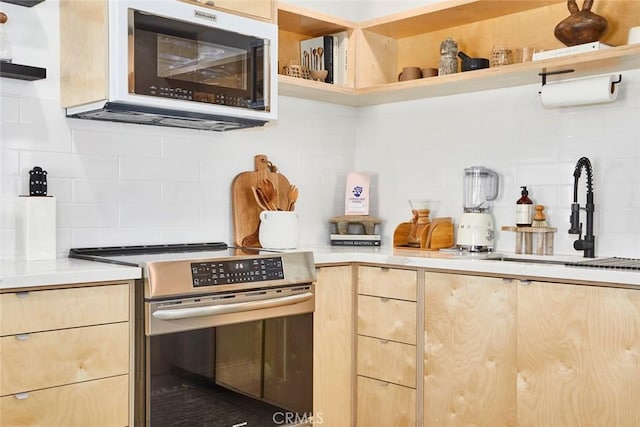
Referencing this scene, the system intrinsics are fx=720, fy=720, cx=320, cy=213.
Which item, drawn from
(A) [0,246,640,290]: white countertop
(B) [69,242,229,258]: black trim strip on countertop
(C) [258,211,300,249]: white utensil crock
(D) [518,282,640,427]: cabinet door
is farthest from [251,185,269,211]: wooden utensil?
(D) [518,282,640,427]: cabinet door

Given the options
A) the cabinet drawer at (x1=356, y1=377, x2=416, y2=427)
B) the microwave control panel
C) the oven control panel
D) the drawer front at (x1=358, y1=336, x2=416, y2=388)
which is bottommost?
the cabinet drawer at (x1=356, y1=377, x2=416, y2=427)

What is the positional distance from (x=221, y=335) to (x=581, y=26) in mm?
1834

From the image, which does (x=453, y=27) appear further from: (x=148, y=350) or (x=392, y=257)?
(x=148, y=350)

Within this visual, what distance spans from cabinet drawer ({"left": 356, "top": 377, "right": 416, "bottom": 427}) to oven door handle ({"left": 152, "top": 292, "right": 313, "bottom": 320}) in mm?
539

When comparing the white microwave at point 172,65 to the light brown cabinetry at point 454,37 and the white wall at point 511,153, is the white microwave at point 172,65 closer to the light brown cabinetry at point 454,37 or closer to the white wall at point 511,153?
the light brown cabinetry at point 454,37

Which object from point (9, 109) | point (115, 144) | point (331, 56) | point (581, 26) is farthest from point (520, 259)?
point (9, 109)

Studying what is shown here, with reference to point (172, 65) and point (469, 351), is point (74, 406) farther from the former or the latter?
point (469, 351)

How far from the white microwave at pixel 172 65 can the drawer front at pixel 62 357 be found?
2.70ft

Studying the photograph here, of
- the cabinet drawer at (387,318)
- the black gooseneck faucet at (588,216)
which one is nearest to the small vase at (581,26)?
the black gooseneck faucet at (588,216)

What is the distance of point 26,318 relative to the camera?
2154 millimetres

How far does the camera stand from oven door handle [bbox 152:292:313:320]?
2410 millimetres

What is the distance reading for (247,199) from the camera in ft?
11.1

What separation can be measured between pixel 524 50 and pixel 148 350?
1950mm

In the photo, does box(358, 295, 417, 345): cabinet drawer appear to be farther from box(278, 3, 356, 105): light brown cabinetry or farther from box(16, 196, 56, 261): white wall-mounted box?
box(16, 196, 56, 261): white wall-mounted box
